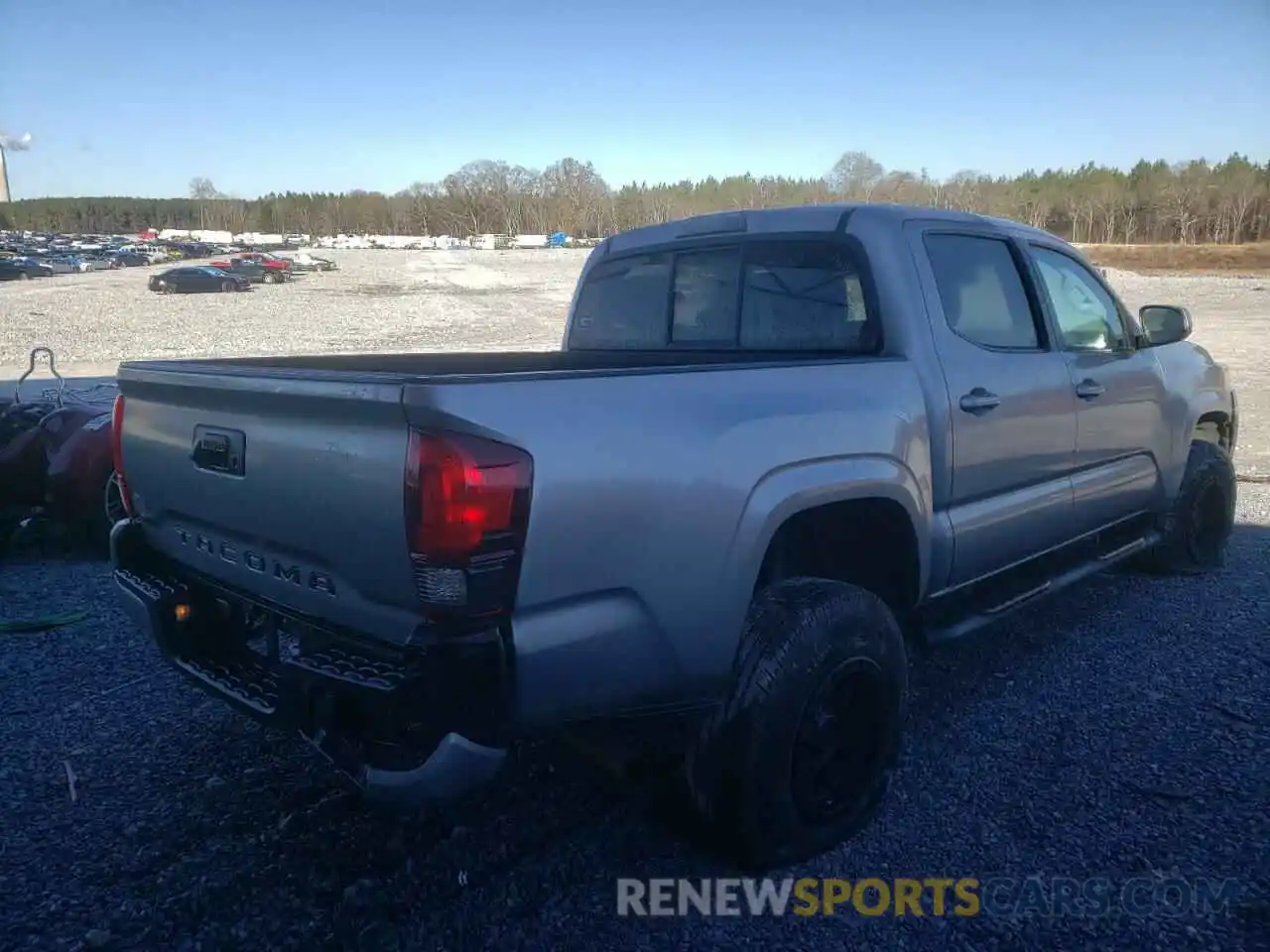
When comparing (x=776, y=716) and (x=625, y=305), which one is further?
(x=625, y=305)

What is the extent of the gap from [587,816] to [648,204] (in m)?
122

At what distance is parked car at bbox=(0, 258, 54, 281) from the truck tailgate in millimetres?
53423

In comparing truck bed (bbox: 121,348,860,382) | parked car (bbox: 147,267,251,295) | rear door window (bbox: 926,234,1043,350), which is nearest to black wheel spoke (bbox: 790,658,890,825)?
truck bed (bbox: 121,348,860,382)

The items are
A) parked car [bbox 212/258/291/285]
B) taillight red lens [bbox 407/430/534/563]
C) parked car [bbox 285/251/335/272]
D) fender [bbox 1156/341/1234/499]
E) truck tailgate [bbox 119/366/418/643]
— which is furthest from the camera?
parked car [bbox 285/251/335/272]

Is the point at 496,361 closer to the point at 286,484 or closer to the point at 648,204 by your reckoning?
the point at 286,484

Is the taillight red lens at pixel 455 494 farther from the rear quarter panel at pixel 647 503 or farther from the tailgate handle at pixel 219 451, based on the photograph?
the tailgate handle at pixel 219 451

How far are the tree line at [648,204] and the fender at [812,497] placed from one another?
44.0 m

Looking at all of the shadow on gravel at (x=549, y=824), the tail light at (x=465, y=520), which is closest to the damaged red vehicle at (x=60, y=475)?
the shadow on gravel at (x=549, y=824)

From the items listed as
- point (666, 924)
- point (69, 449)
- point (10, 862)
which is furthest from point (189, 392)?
point (69, 449)

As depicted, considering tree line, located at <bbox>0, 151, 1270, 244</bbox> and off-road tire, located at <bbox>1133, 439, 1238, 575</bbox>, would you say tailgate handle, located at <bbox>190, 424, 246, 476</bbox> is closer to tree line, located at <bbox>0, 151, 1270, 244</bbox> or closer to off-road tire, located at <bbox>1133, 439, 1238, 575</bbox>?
off-road tire, located at <bbox>1133, 439, 1238, 575</bbox>

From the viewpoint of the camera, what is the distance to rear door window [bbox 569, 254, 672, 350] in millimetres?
3957

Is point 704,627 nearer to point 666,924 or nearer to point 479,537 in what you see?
point 479,537

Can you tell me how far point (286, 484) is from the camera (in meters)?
2.26

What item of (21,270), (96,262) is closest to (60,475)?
(21,270)
